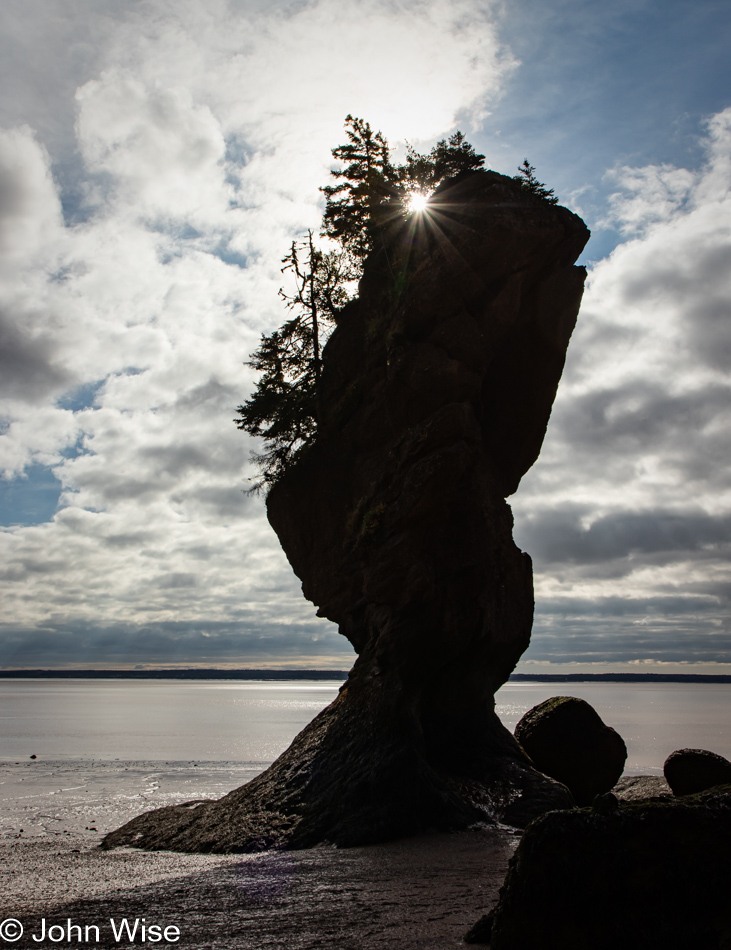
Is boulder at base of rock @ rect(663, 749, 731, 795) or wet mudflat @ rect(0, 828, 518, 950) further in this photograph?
boulder at base of rock @ rect(663, 749, 731, 795)

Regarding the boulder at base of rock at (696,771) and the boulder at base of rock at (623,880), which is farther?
the boulder at base of rock at (696,771)

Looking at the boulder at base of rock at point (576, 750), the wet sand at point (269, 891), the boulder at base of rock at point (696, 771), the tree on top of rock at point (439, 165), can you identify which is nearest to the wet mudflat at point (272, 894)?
the wet sand at point (269, 891)

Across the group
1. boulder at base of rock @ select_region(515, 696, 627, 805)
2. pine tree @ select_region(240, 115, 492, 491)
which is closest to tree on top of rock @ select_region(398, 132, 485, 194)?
pine tree @ select_region(240, 115, 492, 491)

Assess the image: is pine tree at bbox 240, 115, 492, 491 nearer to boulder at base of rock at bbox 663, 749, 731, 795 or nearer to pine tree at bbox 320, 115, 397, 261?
pine tree at bbox 320, 115, 397, 261

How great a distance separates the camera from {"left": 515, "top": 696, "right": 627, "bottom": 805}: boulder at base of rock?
19672mm

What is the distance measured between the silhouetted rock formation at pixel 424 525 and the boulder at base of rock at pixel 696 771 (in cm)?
536

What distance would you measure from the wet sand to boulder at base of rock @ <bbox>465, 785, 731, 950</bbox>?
1408 mm

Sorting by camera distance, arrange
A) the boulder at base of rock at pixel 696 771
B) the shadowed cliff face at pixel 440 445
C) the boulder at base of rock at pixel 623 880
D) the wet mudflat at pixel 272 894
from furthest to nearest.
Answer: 1. the boulder at base of rock at pixel 696 771
2. the shadowed cliff face at pixel 440 445
3. the wet mudflat at pixel 272 894
4. the boulder at base of rock at pixel 623 880

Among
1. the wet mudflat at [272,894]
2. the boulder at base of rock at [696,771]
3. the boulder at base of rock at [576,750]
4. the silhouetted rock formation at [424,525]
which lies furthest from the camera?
the boulder at base of rock at [576,750]

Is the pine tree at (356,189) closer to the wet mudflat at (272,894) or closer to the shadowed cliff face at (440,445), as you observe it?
the shadowed cliff face at (440,445)

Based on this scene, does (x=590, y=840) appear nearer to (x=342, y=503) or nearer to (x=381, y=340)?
(x=342, y=503)

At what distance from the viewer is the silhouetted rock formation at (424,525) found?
47.3 ft

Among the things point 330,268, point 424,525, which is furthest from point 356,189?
point 424,525

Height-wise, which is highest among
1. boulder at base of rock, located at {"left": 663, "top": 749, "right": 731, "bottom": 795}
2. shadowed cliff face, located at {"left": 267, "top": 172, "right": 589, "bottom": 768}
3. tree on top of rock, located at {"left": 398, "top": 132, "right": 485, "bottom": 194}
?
tree on top of rock, located at {"left": 398, "top": 132, "right": 485, "bottom": 194}
